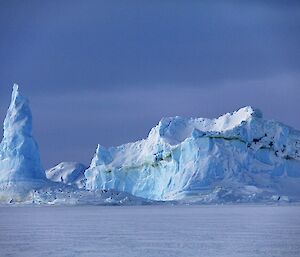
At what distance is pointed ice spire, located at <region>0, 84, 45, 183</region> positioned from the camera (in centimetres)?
8231

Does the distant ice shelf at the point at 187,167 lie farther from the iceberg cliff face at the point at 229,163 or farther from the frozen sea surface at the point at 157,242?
the frozen sea surface at the point at 157,242

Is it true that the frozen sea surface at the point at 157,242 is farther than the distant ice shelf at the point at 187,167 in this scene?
No

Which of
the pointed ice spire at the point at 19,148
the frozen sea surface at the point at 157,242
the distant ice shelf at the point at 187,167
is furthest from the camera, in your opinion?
the distant ice shelf at the point at 187,167

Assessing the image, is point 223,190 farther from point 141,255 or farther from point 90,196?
point 141,255

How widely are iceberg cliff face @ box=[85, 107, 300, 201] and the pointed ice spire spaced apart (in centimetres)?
1838

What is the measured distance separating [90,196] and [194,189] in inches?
541

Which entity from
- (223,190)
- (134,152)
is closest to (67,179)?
(134,152)

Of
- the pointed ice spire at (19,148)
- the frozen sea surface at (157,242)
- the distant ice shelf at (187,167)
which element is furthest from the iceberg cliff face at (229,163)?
the frozen sea surface at (157,242)

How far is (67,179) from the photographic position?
655ft

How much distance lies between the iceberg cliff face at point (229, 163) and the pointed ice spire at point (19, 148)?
1838 centimetres

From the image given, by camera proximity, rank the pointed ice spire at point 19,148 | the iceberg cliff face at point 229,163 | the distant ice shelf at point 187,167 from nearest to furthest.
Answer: the pointed ice spire at point 19,148, the distant ice shelf at point 187,167, the iceberg cliff face at point 229,163

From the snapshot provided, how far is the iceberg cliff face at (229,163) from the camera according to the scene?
293 feet

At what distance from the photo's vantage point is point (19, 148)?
8250 cm

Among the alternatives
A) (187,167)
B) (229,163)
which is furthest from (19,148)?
(229,163)
